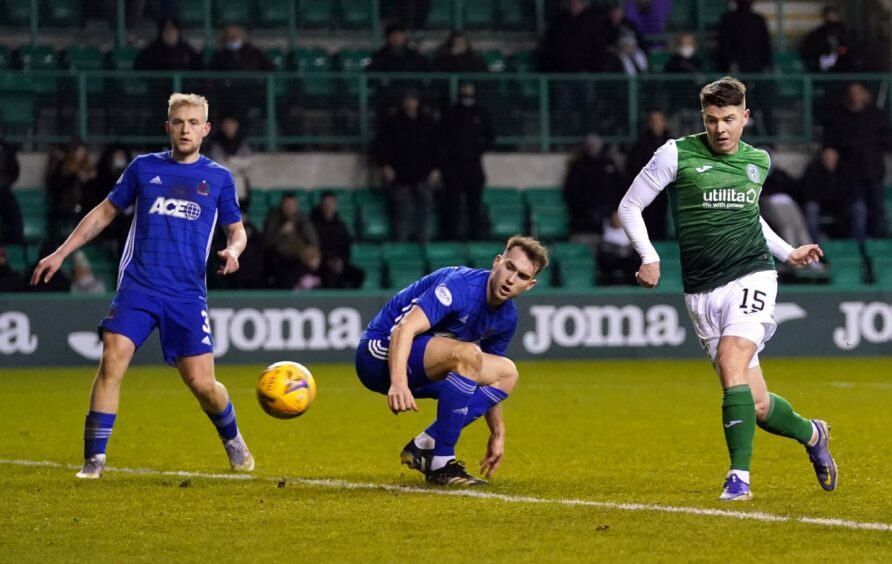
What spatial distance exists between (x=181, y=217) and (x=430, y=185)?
1207 centimetres

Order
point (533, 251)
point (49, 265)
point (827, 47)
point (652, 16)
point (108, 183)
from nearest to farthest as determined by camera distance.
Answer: point (533, 251) → point (49, 265) → point (108, 183) → point (827, 47) → point (652, 16)

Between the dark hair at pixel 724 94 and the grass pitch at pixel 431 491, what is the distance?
6.07 ft

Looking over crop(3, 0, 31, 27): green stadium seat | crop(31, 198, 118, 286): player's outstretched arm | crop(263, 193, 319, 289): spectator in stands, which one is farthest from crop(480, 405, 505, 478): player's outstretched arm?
crop(3, 0, 31, 27): green stadium seat

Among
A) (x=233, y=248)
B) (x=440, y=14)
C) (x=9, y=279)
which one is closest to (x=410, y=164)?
(x=440, y=14)

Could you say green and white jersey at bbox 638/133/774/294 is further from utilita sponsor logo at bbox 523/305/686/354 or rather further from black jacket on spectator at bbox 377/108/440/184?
black jacket on spectator at bbox 377/108/440/184

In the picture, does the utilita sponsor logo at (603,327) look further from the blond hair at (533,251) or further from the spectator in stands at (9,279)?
the blond hair at (533,251)

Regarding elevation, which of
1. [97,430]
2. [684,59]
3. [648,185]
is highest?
[684,59]

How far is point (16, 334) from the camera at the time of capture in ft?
59.3

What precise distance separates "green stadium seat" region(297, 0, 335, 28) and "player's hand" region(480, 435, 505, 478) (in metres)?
15.8

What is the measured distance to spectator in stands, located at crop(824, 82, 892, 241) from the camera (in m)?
21.4

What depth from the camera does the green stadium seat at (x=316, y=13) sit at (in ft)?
75.4

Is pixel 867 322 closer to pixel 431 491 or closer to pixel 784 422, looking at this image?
pixel 784 422

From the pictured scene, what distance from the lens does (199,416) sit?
42.0ft

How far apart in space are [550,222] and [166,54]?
5.56m
